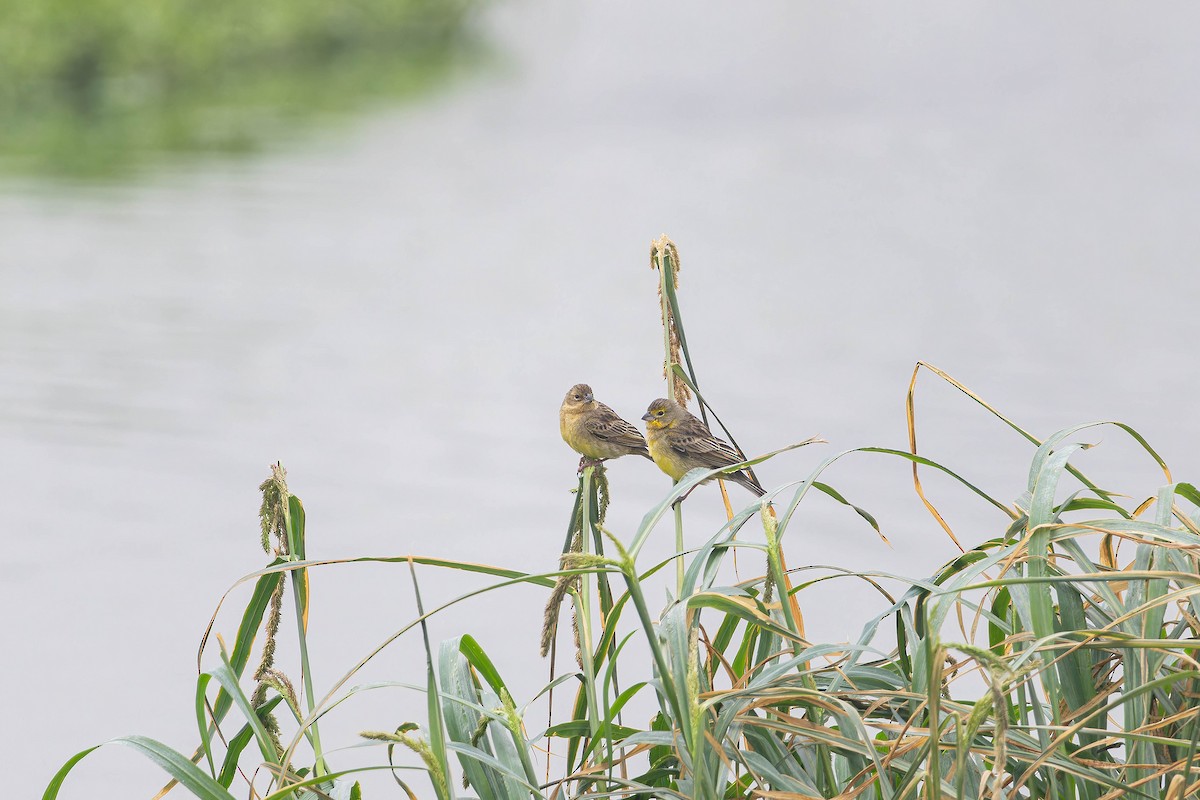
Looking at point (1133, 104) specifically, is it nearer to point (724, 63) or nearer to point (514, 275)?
point (724, 63)

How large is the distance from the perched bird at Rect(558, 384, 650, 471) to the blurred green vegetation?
11.6 meters

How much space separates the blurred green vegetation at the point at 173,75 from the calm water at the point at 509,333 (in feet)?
3.94

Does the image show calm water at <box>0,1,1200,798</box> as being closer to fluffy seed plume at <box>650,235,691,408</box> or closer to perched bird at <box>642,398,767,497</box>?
perched bird at <box>642,398,767,497</box>

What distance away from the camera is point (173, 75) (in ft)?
60.3

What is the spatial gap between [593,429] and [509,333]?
18.9 feet

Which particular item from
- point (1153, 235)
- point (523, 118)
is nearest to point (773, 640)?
point (1153, 235)

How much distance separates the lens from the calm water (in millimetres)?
5473

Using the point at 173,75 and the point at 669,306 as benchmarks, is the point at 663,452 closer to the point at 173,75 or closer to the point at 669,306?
the point at 669,306

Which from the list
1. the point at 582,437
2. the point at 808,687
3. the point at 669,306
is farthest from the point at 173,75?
the point at 808,687

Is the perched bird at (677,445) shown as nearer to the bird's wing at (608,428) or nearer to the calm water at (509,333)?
the bird's wing at (608,428)

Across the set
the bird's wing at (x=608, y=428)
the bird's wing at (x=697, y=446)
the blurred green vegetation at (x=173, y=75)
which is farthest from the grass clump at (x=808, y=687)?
the blurred green vegetation at (x=173, y=75)

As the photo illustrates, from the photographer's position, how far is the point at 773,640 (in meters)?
2.21

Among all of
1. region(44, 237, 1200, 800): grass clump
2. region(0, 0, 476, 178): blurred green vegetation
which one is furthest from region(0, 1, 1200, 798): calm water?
region(44, 237, 1200, 800): grass clump

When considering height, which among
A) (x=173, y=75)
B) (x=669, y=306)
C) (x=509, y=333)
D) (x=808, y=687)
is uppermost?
(x=173, y=75)
